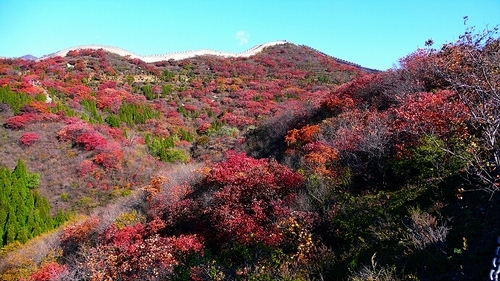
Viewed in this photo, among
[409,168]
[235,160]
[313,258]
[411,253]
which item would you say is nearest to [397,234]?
[411,253]

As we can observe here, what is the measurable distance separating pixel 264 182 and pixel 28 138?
26.8 metres

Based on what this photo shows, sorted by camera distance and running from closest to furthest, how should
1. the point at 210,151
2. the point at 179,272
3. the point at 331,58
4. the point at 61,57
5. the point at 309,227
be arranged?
1. the point at 179,272
2. the point at 309,227
3. the point at 210,151
4. the point at 61,57
5. the point at 331,58

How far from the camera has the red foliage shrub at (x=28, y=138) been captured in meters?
32.0

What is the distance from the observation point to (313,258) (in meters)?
10.5

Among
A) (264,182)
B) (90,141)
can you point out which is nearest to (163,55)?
(90,141)

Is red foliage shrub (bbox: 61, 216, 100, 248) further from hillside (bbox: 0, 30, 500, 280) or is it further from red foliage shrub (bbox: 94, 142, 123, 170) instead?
red foliage shrub (bbox: 94, 142, 123, 170)

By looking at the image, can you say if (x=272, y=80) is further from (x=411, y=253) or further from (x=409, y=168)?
(x=411, y=253)

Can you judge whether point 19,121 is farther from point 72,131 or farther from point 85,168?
point 85,168

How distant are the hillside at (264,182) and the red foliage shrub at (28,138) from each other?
0.10m

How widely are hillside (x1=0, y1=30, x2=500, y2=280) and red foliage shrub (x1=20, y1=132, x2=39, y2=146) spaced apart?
0.10 meters

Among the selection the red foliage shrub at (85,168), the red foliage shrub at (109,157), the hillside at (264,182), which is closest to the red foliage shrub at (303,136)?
the hillside at (264,182)

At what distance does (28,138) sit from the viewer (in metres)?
32.2

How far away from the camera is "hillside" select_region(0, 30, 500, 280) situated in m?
8.02

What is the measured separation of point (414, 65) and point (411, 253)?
14520mm
